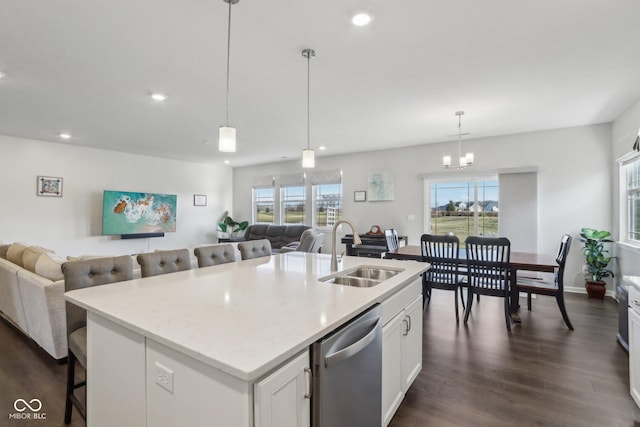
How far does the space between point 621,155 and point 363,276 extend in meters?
4.25

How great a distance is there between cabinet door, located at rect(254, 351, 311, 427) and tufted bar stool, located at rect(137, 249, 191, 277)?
62.7 inches

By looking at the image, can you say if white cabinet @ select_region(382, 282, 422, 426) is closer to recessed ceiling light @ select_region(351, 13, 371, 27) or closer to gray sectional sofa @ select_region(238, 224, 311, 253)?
recessed ceiling light @ select_region(351, 13, 371, 27)

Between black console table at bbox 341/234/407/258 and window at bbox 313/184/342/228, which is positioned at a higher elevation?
window at bbox 313/184/342/228

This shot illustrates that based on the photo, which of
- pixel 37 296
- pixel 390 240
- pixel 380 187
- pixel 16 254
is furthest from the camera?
pixel 380 187

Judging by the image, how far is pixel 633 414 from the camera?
1.93 m

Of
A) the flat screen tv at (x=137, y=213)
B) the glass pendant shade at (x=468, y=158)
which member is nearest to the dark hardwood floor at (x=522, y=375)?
the glass pendant shade at (x=468, y=158)

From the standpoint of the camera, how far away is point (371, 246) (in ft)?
19.5

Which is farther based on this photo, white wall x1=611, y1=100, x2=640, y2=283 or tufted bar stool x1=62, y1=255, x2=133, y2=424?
white wall x1=611, y1=100, x2=640, y2=283

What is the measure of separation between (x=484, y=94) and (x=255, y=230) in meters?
5.71

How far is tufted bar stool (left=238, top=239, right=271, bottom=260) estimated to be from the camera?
9.57 feet

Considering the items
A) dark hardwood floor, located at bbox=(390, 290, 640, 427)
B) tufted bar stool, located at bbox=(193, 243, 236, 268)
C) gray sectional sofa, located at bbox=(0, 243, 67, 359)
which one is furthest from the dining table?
gray sectional sofa, located at bbox=(0, 243, 67, 359)

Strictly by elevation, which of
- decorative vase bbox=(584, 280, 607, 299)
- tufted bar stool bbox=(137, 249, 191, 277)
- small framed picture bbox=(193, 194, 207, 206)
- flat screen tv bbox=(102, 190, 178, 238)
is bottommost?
decorative vase bbox=(584, 280, 607, 299)

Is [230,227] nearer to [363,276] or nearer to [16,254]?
[16,254]

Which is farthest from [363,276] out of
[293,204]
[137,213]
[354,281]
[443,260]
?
[137,213]
